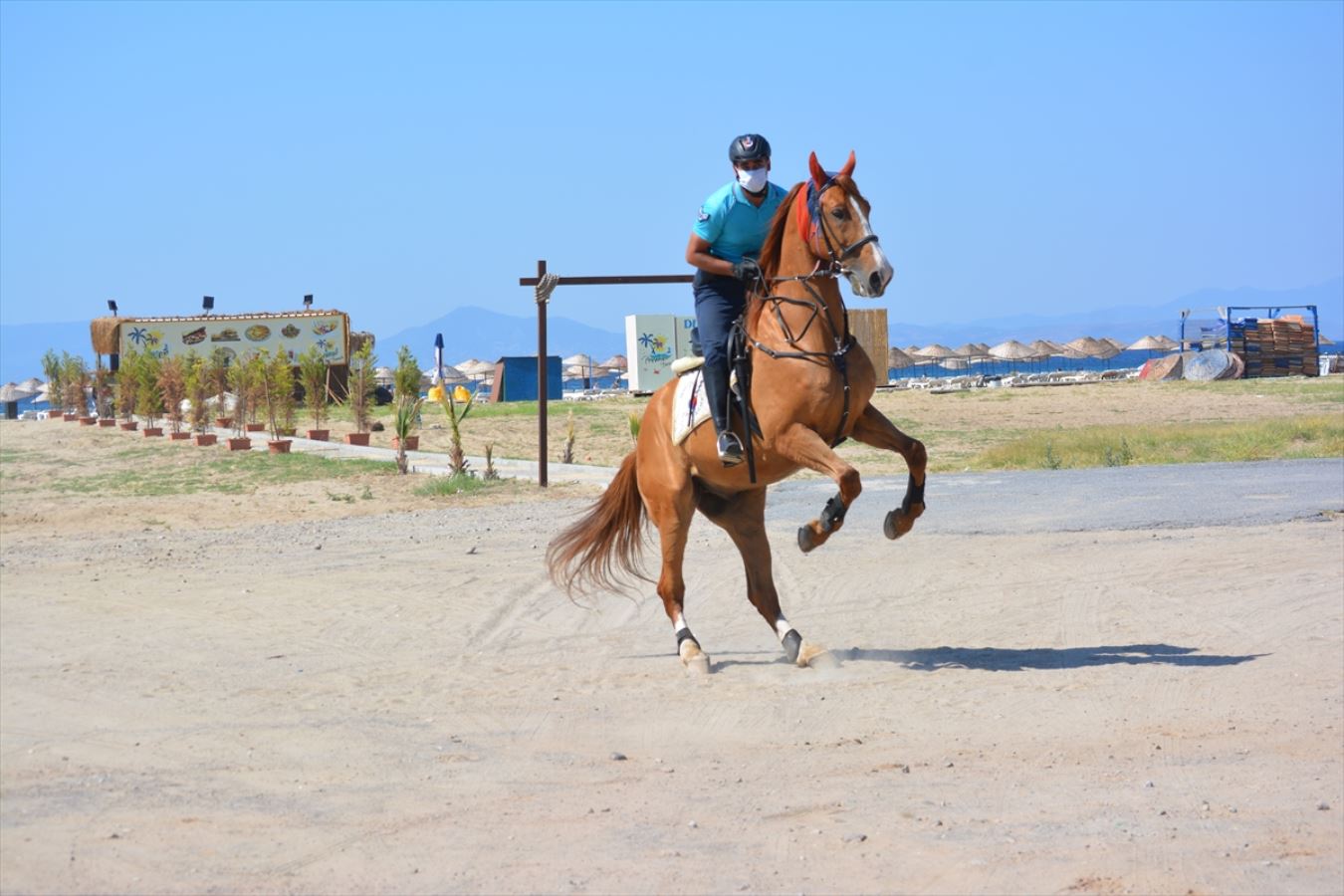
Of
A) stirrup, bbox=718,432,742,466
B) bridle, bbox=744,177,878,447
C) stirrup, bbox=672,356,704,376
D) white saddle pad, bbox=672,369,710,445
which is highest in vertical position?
bridle, bbox=744,177,878,447

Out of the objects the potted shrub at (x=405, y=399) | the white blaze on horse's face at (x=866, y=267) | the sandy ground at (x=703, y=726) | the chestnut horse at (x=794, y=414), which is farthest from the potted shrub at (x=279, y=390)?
the white blaze on horse's face at (x=866, y=267)

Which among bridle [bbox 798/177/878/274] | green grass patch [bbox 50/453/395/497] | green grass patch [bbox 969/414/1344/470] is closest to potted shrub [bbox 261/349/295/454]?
green grass patch [bbox 50/453/395/497]

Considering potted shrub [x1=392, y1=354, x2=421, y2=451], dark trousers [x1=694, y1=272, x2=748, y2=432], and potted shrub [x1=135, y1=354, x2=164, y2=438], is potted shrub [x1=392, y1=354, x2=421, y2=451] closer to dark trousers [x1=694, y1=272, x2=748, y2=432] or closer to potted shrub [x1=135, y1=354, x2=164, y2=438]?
potted shrub [x1=135, y1=354, x2=164, y2=438]

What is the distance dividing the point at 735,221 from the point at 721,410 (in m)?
1.14

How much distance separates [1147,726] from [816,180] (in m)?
3.31

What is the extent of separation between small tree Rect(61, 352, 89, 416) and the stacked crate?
38223 mm

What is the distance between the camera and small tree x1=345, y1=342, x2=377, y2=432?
30219mm

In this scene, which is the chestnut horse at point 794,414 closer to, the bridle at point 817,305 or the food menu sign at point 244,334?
the bridle at point 817,305

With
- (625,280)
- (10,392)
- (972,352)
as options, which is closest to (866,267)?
(625,280)

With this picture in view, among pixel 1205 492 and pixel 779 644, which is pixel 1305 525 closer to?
pixel 1205 492

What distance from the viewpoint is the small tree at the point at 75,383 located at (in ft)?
140

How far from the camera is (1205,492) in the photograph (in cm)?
1575

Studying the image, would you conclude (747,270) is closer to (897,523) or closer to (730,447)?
(730,447)

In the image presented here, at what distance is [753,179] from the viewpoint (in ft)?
28.9
